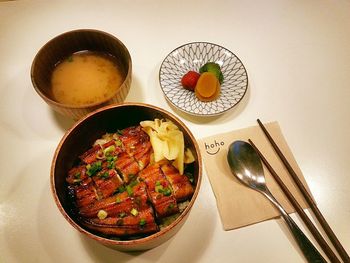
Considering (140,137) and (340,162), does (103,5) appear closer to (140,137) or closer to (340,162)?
(140,137)

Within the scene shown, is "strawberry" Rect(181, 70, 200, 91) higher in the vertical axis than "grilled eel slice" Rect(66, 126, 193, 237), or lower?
higher

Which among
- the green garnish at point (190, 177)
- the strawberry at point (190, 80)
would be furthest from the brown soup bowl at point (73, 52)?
the green garnish at point (190, 177)

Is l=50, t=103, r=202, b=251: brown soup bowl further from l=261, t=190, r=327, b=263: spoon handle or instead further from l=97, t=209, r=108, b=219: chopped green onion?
l=261, t=190, r=327, b=263: spoon handle

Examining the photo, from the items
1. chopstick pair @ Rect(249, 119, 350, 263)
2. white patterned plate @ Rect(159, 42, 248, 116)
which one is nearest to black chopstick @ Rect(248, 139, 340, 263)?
chopstick pair @ Rect(249, 119, 350, 263)

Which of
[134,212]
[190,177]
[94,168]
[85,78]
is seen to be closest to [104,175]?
[94,168]

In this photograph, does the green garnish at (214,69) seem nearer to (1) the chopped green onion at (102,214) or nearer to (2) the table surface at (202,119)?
(2) the table surface at (202,119)

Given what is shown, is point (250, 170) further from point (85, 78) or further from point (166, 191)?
point (85, 78)

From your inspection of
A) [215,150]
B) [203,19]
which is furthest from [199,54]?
[215,150]

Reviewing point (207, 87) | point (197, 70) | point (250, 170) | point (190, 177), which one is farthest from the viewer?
point (197, 70)
